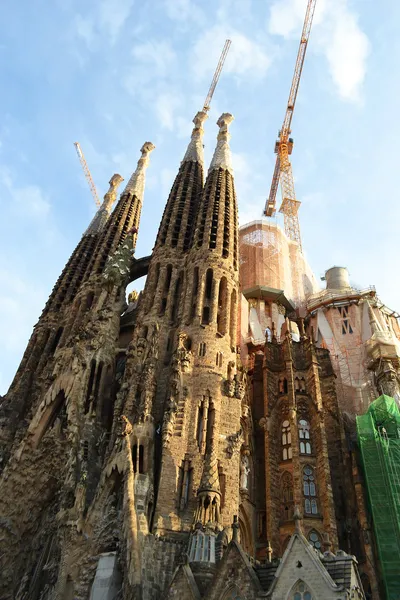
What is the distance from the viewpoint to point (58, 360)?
95.3ft

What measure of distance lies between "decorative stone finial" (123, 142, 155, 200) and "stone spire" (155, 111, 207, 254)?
A: 564 centimetres

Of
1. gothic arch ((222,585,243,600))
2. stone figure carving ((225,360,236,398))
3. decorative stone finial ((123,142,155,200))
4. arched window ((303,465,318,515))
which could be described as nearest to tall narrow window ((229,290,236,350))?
stone figure carving ((225,360,236,398))

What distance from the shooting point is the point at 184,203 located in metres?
36.8

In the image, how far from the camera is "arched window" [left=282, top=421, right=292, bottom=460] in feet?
81.2

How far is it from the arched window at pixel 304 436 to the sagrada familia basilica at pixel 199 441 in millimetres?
109

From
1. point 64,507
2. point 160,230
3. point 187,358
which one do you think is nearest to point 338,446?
point 187,358

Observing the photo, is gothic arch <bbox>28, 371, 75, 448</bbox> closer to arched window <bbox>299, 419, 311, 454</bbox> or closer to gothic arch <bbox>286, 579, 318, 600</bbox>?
arched window <bbox>299, 419, 311, 454</bbox>

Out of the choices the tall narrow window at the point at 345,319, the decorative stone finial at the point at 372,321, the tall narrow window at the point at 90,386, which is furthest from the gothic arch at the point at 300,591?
the tall narrow window at the point at 345,319

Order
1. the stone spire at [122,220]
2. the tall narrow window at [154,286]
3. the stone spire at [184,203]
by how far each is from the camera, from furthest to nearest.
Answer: the stone spire at [122,220], the stone spire at [184,203], the tall narrow window at [154,286]

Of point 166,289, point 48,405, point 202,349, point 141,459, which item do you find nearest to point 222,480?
point 141,459

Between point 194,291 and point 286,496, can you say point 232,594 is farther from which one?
point 194,291

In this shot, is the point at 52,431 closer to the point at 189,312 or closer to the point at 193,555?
the point at 189,312

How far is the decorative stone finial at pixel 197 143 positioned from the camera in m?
42.2

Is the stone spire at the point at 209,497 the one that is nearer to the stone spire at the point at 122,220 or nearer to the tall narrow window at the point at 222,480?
the tall narrow window at the point at 222,480
